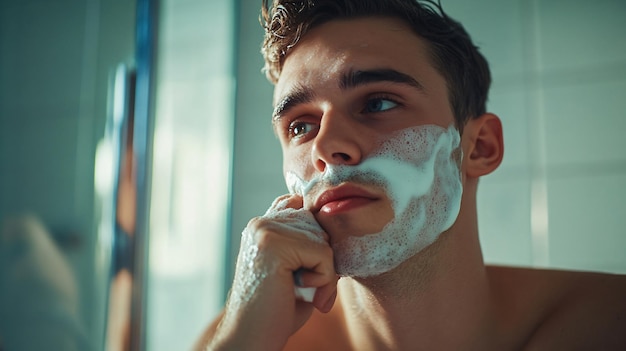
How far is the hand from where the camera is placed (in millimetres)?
736

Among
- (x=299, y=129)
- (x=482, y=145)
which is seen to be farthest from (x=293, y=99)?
(x=482, y=145)

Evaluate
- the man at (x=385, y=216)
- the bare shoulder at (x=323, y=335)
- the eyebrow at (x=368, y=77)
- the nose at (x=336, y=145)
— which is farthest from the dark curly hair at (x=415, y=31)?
the bare shoulder at (x=323, y=335)

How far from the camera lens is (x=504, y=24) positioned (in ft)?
4.34

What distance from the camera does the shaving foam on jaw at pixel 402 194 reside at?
0.78m

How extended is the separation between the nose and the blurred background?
0.65 meters

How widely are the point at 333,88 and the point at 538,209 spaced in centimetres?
71

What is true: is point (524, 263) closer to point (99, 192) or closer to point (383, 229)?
point (383, 229)

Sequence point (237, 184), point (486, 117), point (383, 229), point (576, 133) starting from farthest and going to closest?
point (237, 184) < point (576, 133) < point (486, 117) < point (383, 229)

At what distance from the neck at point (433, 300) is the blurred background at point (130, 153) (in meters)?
0.41

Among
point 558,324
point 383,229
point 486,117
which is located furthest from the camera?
point 486,117

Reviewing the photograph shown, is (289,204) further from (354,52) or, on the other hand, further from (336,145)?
(354,52)

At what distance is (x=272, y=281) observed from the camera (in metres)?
0.74

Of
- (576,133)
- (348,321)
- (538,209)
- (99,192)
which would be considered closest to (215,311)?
(99,192)

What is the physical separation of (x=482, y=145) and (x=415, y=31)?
0.25 meters
